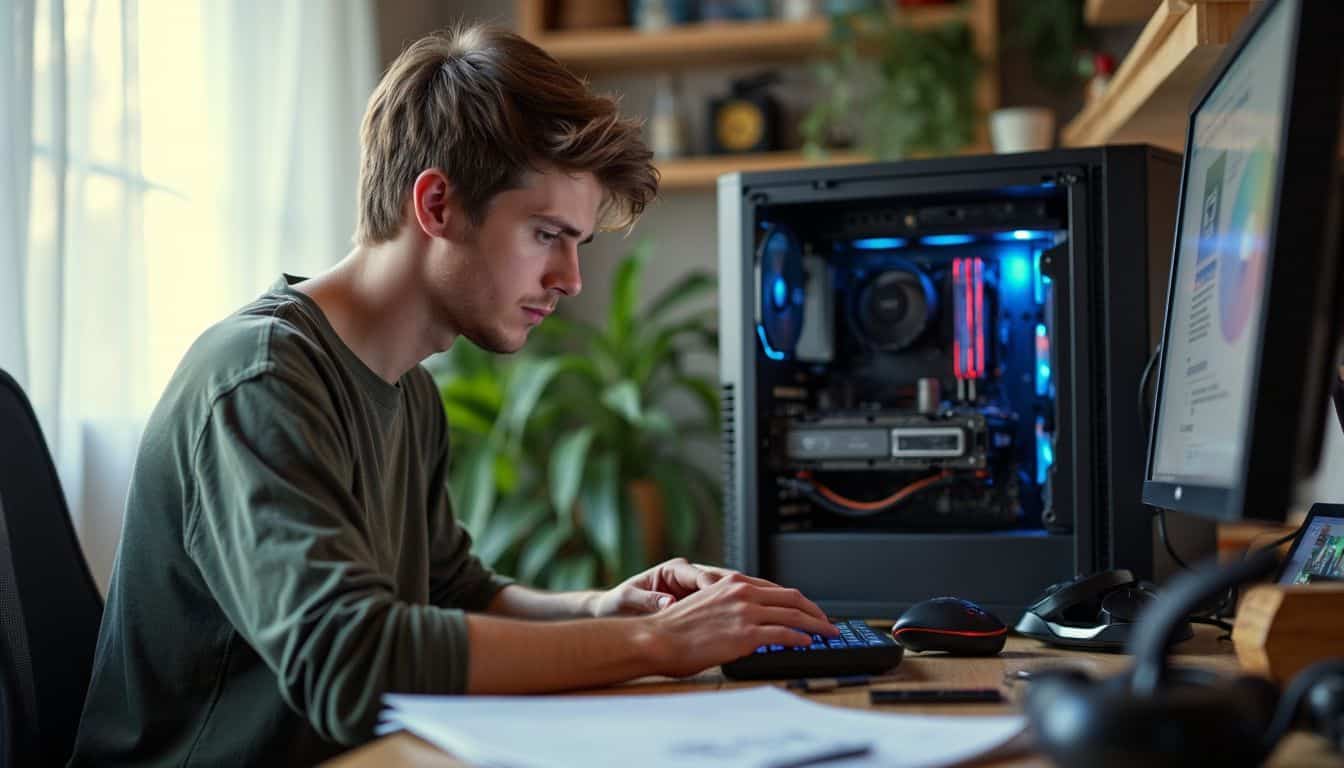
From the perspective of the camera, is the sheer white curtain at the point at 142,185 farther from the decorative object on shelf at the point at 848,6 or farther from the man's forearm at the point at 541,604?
the decorative object on shelf at the point at 848,6

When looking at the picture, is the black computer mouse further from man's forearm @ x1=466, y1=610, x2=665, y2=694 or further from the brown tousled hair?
the brown tousled hair

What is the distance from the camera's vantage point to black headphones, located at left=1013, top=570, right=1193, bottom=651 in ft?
3.66

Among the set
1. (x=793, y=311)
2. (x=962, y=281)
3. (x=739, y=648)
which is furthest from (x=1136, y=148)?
(x=739, y=648)

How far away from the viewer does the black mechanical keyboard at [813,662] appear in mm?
980

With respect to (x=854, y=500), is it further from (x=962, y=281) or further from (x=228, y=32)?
(x=228, y=32)

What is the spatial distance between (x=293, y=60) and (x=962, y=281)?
1.48m

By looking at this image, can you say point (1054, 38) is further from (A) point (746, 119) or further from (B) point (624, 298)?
(B) point (624, 298)

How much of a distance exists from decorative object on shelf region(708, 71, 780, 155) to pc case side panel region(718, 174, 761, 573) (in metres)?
1.67

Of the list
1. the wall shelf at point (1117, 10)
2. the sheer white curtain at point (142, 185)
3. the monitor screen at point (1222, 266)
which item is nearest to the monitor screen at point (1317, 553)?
the monitor screen at point (1222, 266)

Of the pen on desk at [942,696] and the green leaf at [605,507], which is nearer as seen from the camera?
the pen on desk at [942,696]

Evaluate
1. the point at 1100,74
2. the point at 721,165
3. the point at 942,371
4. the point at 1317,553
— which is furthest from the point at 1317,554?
the point at 721,165

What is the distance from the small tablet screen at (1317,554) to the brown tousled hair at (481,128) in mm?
699

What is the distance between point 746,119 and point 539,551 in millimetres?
1205

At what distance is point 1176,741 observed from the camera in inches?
20.8
